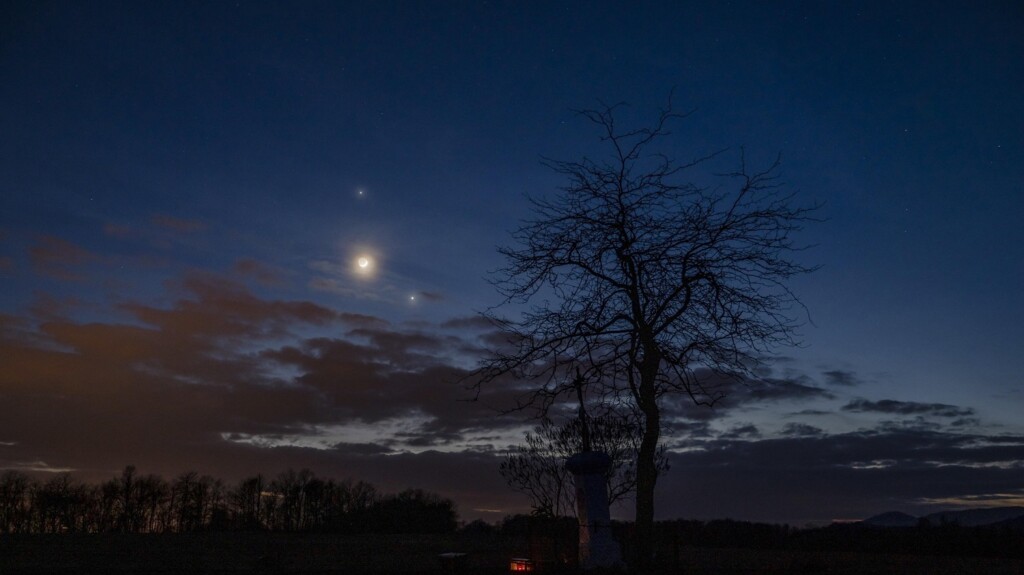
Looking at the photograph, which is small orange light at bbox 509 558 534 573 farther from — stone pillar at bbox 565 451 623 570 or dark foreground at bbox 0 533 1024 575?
dark foreground at bbox 0 533 1024 575

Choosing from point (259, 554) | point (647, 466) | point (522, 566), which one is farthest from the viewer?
point (259, 554)

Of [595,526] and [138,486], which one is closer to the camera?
[595,526]

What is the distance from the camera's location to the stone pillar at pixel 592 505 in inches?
536

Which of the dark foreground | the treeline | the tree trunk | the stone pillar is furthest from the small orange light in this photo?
the treeline

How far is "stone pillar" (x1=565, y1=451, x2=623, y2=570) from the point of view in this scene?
13.6 m

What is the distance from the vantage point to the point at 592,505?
548 inches

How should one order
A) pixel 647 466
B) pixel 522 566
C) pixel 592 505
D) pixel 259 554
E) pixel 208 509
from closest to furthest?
pixel 647 466
pixel 592 505
pixel 522 566
pixel 259 554
pixel 208 509

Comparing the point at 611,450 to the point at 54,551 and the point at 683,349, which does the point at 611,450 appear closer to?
the point at 683,349

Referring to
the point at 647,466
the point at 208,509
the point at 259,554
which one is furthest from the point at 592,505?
the point at 208,509

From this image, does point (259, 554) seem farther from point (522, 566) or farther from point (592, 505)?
point (592, 505)

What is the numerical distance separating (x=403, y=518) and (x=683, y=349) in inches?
3660

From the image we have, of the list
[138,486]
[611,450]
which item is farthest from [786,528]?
[138,486]

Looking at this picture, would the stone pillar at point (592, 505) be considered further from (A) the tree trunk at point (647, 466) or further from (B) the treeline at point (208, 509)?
(B) the treeline at point (208, 509)

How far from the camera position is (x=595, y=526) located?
13.6m
